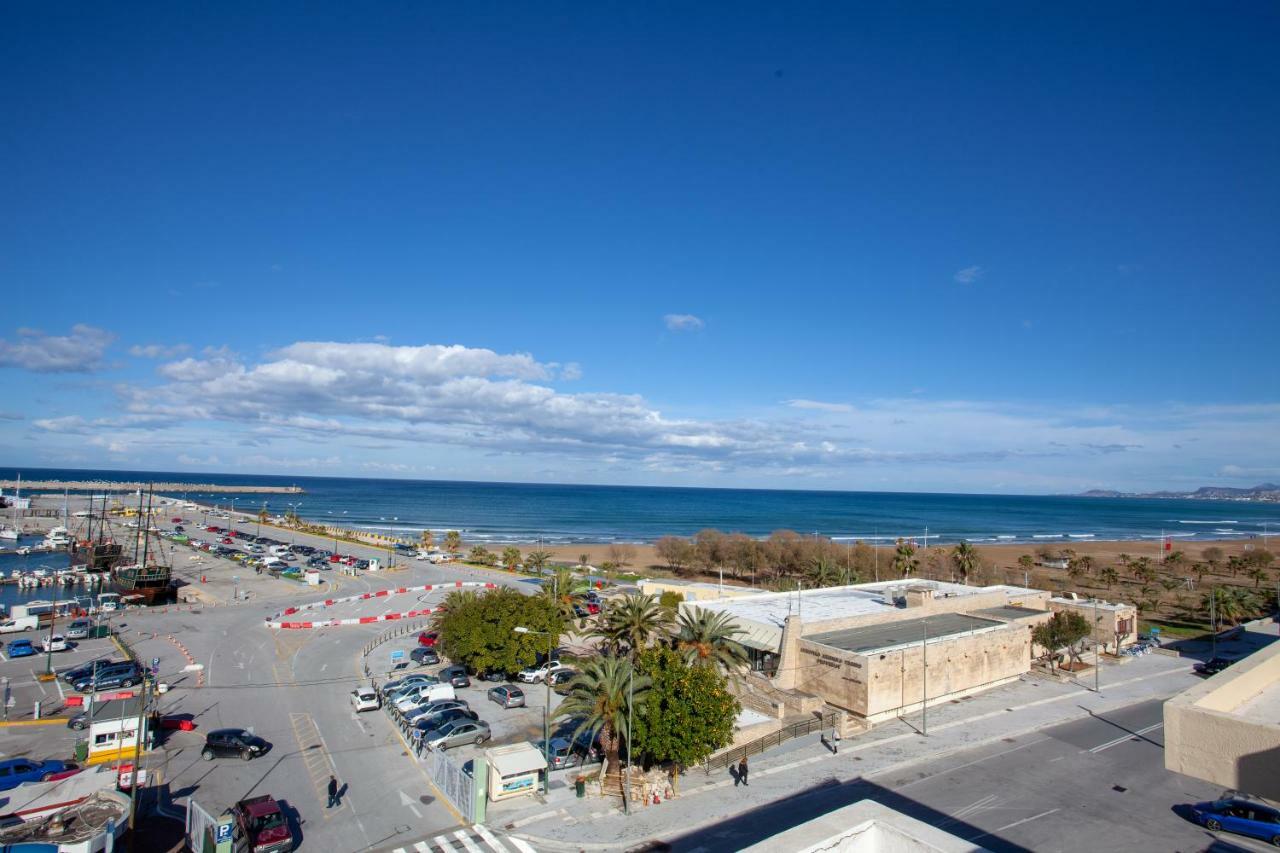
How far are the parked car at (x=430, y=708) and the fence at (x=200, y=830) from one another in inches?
425

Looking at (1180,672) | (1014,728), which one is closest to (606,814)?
(1014,728)

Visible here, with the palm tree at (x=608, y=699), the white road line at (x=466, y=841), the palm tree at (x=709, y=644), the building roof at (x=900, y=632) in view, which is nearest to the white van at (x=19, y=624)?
the white road line at (x=466, y=841)

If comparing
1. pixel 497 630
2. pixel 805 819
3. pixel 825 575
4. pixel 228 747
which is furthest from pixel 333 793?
pixel 825 575

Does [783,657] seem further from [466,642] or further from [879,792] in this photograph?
[466,642]

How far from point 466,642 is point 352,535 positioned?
7927cm

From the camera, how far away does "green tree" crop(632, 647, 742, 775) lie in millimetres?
24953

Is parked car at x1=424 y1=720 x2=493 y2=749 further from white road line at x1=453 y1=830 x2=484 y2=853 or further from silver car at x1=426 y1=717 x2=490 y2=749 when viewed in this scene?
white road line at x1=453 y1=830 x2=484 y2=853

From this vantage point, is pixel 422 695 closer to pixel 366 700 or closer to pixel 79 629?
pixel 366 700

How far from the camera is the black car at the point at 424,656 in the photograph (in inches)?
1657

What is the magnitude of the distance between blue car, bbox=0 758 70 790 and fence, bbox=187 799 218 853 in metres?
7.70

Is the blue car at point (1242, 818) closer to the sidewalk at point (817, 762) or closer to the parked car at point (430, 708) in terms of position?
the sidewalk at point (817, 762)

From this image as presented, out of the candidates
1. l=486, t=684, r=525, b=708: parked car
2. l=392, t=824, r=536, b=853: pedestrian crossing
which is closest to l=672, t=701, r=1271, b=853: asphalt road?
l=392, t=824, r=536, b=853: pedestrian crossing

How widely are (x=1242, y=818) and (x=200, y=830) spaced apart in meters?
33.1

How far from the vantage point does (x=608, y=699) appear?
25.4 metres
